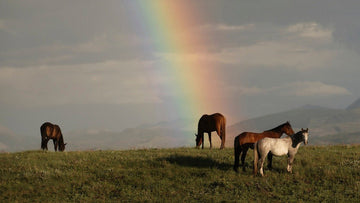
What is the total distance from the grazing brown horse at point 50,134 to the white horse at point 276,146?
20933 mm

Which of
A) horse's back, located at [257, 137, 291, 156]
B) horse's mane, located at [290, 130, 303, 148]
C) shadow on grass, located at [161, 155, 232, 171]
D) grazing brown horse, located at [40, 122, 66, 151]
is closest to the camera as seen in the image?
horse's back, located at [257, 137, 291, 156]

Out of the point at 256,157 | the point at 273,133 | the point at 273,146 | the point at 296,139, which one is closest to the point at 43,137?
the point at 273,133

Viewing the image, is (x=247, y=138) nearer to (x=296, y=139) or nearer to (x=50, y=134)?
(x=296, y=139)

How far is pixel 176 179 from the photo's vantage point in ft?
68.5

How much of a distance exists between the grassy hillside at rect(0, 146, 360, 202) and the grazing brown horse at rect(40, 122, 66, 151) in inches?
358

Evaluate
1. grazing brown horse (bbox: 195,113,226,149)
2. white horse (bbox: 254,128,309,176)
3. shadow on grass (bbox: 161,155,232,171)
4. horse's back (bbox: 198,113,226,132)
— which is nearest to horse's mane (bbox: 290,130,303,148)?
white horse (bbox: 254,128,309,176)

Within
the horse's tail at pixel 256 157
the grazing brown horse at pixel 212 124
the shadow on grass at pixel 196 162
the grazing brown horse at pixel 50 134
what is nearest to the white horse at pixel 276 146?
the horse's tail at pixel 256 157

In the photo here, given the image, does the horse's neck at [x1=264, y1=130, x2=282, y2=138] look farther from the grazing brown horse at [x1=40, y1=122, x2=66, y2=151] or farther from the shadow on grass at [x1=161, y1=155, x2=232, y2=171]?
the grazing brown horse at [x1=40, y1=122, x2=66, y2=151]

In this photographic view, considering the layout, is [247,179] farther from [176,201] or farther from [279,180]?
[176,201]

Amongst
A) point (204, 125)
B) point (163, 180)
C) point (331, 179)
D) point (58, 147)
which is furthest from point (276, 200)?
point (58, 147)

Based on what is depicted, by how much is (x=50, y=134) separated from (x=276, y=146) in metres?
22.2

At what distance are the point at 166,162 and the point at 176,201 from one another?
547 centimetres

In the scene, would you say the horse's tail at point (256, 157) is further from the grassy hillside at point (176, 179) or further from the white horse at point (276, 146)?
the grassy hillside at point (176, 179)

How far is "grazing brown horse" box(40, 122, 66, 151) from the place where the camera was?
3506 cm
